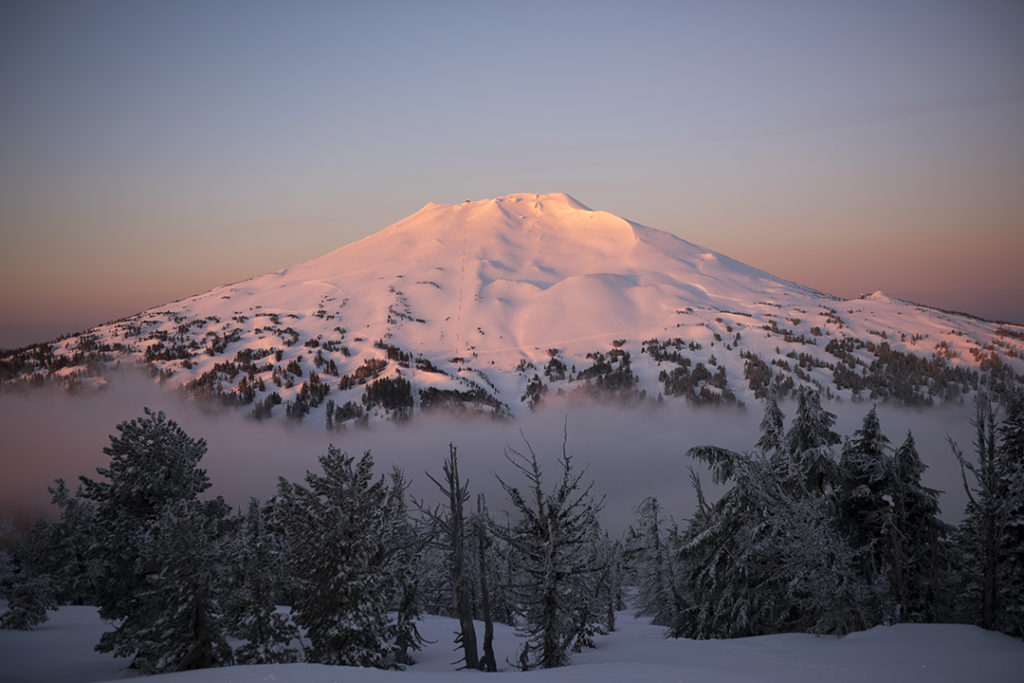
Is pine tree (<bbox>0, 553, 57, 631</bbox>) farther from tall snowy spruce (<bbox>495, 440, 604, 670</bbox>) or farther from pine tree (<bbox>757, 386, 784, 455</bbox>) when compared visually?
pine tree (<bbox>757, 386, 784, 455</bbox>)

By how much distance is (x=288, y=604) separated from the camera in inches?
1721

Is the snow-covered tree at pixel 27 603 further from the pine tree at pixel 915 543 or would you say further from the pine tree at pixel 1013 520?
the pine tree at pixel 1013 520

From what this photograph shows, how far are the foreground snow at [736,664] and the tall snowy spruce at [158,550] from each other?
313 cm

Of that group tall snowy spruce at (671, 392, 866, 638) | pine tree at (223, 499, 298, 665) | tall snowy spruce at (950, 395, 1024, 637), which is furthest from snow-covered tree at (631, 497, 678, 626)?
pine tree at (223, 499, 298, 665)

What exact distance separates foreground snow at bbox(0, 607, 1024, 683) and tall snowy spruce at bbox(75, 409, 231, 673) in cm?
313

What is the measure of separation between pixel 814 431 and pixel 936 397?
19973cm

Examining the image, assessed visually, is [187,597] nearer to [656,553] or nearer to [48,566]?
[48,566]

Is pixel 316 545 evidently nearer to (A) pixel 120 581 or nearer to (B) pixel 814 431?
(A) pixel 120 581

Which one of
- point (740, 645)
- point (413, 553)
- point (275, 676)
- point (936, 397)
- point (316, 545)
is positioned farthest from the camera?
point (936, 397)

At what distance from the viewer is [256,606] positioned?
20.4 metres

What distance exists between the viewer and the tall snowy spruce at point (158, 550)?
64.8 ft

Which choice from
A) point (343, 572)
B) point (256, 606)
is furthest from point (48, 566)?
point (343, 572)

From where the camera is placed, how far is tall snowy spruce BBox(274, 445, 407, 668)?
21.0m

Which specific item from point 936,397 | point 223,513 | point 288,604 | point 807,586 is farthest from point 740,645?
point 936,397
